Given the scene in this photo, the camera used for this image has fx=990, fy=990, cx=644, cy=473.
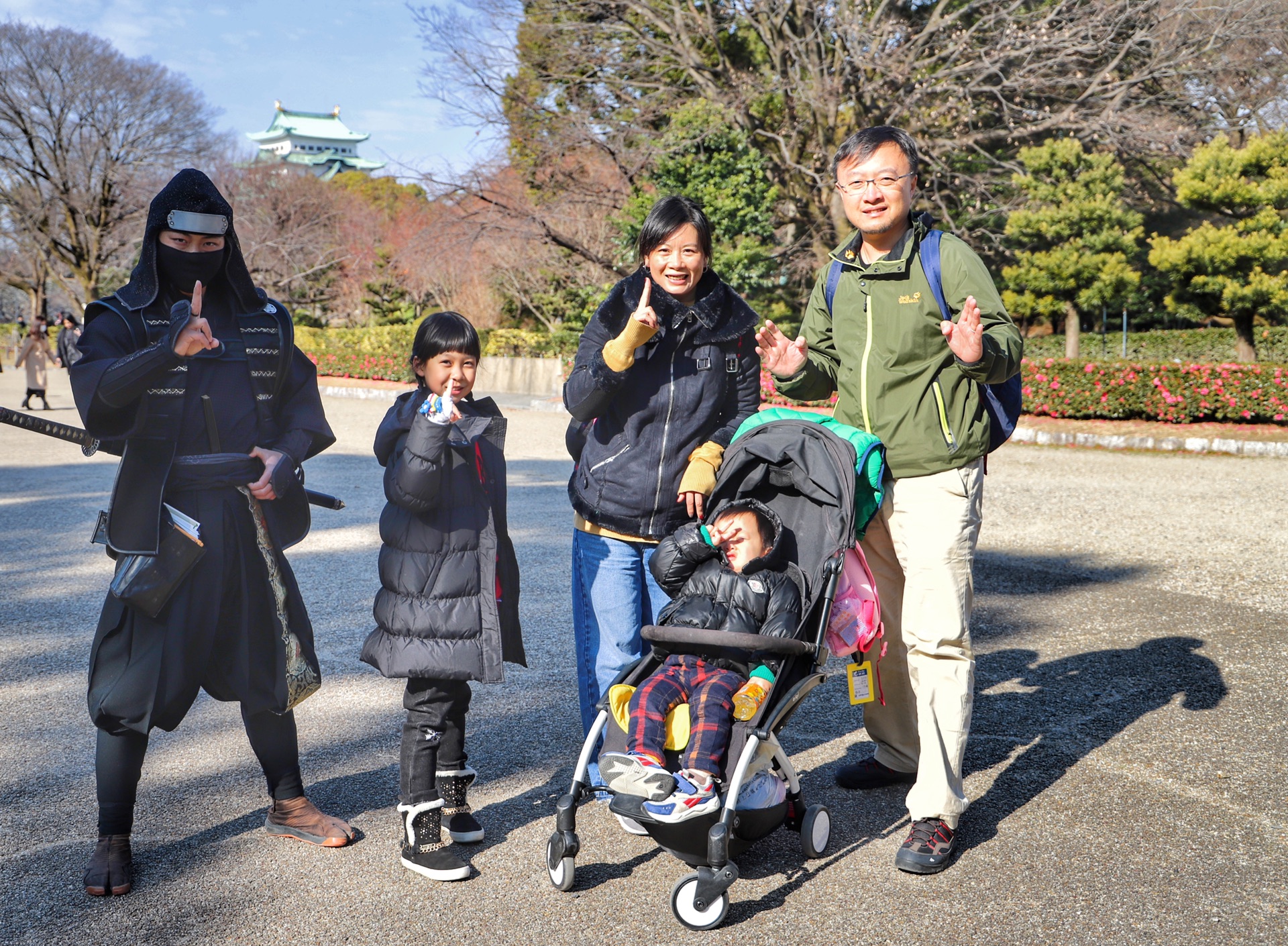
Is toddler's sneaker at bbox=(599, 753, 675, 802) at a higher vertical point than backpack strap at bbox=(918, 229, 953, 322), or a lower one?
lower

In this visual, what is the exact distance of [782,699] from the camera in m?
2.80

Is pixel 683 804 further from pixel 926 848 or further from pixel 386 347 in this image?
pixel 386 347

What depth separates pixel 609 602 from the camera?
3.21m

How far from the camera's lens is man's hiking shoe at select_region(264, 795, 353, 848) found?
301 cm

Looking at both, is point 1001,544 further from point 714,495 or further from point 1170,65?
point 1170,65

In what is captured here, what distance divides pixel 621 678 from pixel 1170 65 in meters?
18.3

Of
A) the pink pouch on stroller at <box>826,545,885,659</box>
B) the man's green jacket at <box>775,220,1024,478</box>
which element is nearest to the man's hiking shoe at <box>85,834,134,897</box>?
the pink pouch on stroller at <box>826,545,885,659</box>

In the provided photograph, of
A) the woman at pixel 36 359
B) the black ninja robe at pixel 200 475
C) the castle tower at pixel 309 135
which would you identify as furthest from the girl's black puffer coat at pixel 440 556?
the castle tower at pixel 309 135

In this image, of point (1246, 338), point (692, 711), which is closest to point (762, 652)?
point (692, 711)

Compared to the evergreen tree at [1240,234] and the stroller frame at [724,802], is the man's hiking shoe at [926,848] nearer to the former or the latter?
the stroller frame at [724,802]

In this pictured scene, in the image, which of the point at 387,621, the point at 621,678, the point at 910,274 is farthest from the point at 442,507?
the point at 910,274

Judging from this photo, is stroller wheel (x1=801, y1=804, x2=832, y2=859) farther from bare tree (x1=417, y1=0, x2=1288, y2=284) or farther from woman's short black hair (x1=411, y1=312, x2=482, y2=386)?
bare tree (x1=417, y1=0, x2=1288, y2=284)

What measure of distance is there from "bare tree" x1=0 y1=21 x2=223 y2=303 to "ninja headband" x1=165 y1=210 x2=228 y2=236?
121 feet

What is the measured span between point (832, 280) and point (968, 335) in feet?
2.24
